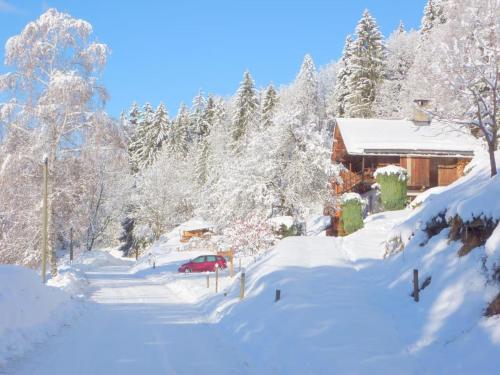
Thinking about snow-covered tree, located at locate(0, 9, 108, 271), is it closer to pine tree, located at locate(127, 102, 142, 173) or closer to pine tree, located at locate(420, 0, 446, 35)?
pine tree, located at locate(420, 0, 446, 35)

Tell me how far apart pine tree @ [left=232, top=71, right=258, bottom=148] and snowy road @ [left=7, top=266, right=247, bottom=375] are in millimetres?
45467

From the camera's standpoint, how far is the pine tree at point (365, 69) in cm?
5691

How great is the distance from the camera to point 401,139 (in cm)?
3594

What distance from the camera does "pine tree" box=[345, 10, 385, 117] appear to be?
56.9m

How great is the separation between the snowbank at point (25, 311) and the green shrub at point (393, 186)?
20.2 metres

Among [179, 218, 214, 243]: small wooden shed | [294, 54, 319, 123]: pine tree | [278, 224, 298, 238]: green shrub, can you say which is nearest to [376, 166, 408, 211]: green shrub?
[278, 224, 298, 238]: green shrub

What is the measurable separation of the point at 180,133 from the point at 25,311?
68.0m

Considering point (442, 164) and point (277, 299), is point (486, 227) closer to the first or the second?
point (277, 299)

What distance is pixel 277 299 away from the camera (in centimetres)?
1347

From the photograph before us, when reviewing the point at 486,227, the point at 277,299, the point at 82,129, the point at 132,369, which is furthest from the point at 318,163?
the point at 132,369

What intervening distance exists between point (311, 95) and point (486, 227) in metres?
65.7

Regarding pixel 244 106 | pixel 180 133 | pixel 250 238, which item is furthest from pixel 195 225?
pixel 250 238

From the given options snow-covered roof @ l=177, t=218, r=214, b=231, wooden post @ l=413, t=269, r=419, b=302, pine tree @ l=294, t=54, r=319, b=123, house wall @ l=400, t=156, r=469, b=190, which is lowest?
wooden post @ l=413, t=269, r=419, b=302

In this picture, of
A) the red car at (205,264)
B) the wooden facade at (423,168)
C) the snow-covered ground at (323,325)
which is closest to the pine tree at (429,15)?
the wooden facade at (423,168)
